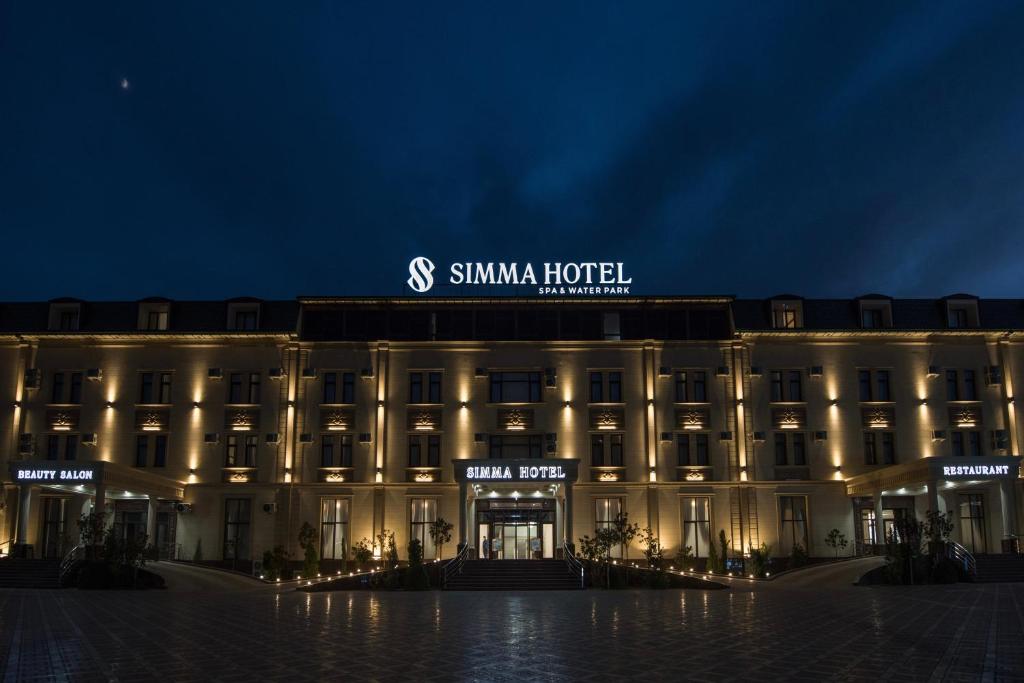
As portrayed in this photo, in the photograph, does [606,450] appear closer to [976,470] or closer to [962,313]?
[976,470]

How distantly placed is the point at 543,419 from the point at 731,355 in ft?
30.4

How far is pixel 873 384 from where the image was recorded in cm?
4059

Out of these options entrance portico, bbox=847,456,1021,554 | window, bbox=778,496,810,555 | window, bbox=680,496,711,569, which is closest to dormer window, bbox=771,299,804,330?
entrance portico, bbox=847,456,1021,554

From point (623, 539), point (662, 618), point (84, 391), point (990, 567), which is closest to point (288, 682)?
point (662, 618)

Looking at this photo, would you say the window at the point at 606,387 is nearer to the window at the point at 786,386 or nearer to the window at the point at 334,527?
the window at the point at 786,386

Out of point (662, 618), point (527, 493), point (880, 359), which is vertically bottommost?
point (662, 618)

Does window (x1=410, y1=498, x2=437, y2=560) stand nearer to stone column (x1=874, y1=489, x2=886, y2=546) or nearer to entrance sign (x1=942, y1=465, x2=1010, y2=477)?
stone column (x1=874, y1=489, x2=886, y2=546)

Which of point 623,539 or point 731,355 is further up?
point 731,355

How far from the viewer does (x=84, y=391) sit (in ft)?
132

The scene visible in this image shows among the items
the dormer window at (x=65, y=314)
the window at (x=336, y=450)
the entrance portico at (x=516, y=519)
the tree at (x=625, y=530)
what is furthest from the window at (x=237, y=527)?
the tree at (x=625, y=530)

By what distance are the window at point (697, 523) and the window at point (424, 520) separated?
36.8ft

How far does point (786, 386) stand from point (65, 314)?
111ft

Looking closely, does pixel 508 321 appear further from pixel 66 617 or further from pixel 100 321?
pixel 66 617

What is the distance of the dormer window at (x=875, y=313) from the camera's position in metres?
41.4
